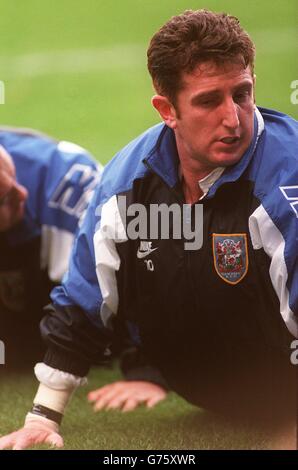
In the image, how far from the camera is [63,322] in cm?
204

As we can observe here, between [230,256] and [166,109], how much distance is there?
297mm

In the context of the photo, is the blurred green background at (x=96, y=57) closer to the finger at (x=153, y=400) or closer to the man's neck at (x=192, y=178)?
the man's neck at (x=192, y=178)

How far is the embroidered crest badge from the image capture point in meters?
1.90

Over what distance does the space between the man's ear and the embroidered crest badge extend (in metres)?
0.22

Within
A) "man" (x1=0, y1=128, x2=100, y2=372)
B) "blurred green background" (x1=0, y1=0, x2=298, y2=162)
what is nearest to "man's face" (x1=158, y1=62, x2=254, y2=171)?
"blurred green background" (x1=0, y1=0, x2=298, y2=162)

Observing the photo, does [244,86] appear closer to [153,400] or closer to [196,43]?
[196,43]

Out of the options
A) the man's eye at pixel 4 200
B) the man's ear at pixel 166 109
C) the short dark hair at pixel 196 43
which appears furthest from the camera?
the man's eye at pixel 4 200

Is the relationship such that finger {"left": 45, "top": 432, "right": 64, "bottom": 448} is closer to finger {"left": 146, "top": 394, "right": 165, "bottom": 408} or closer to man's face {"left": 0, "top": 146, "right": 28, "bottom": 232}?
finger {"left": 146, "top": 394, "right": 165, "bottom": 408}

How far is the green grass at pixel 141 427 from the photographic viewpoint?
2.09 metres

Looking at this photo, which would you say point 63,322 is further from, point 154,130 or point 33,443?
point 154,130

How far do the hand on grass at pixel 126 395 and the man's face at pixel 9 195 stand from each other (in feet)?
1.47

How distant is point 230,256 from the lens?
6.27 ft

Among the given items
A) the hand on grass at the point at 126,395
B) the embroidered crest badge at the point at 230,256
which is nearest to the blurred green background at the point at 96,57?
the embroidered crest badge at the point at 230,256

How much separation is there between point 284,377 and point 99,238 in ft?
1.54
